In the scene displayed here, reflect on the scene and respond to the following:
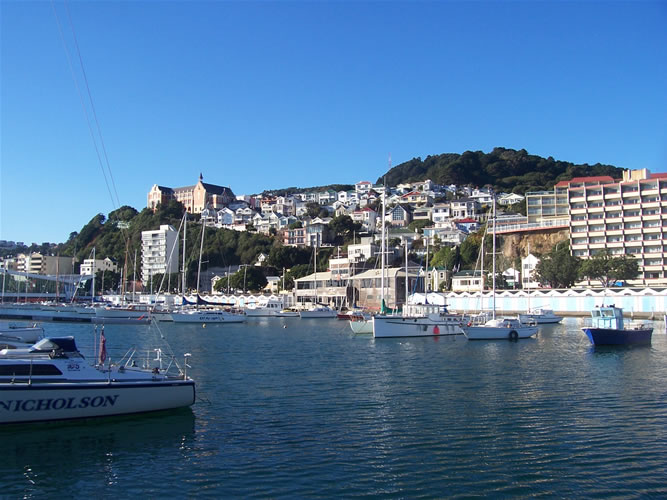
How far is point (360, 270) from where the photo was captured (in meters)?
123

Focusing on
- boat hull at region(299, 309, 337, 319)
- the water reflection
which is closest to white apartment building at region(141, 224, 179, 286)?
boat hull at region(299, 309, 337, 319)

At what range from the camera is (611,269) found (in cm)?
8869

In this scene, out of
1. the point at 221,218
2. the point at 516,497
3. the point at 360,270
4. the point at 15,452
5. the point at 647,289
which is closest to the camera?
the point at 516,497

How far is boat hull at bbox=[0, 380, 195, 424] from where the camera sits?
1664 centimetres

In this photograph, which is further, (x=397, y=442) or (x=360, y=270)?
(x=360, y=270)

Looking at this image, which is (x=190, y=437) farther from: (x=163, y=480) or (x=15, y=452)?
(x=15, y=452)

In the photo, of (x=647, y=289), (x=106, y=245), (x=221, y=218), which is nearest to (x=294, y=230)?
(x=221, y=218)

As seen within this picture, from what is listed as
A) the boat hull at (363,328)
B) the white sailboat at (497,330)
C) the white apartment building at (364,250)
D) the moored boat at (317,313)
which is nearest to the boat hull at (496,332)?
the white sailboat at (497,330)

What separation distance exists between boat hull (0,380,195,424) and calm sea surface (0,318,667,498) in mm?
454

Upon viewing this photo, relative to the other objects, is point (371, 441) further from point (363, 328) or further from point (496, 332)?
point (363, 328)

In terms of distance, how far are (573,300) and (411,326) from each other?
45705 mm

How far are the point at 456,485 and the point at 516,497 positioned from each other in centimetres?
139

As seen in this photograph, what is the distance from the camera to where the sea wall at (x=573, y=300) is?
76.8 meters

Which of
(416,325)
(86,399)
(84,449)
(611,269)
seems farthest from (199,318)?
(611,269)
